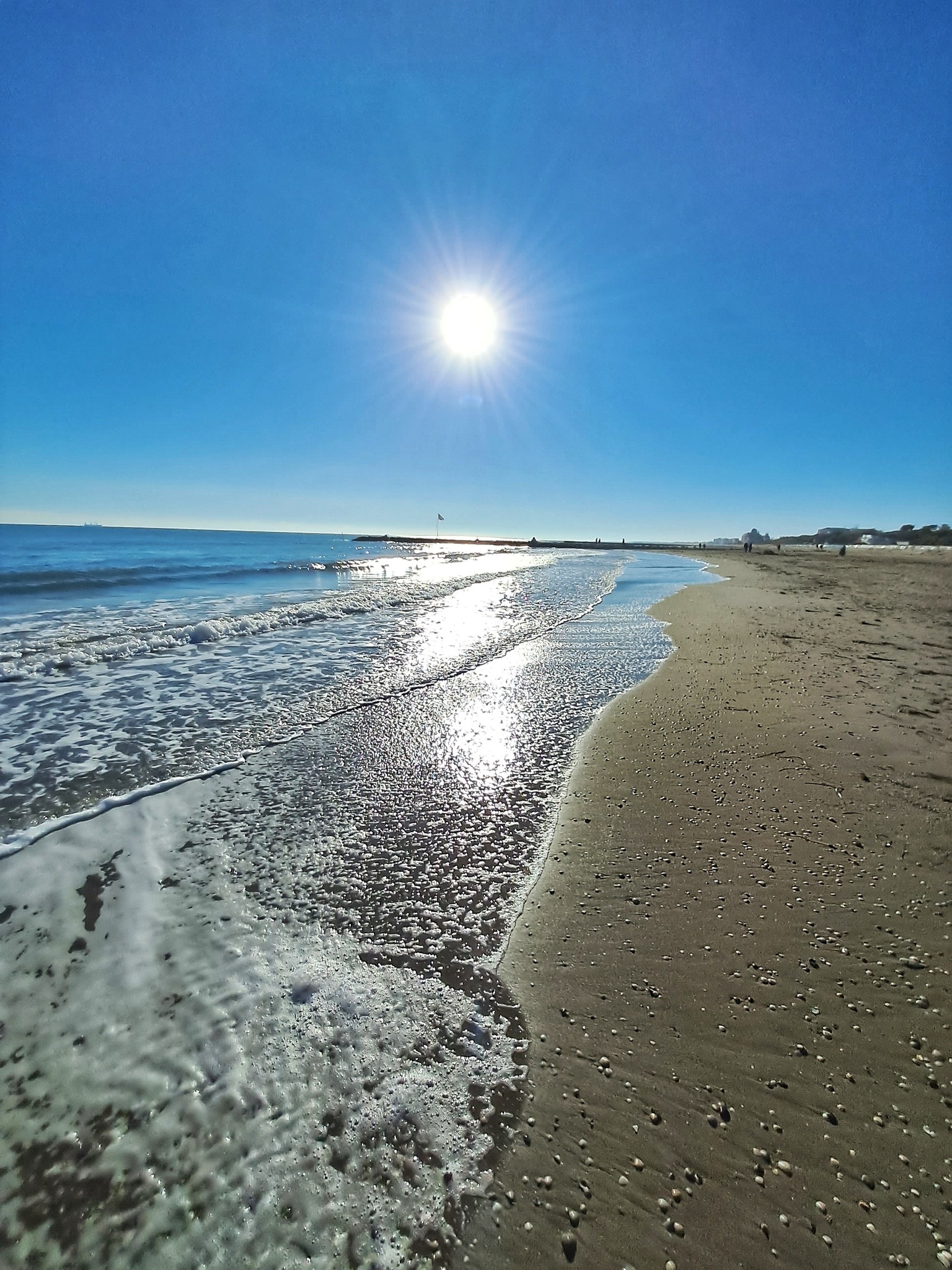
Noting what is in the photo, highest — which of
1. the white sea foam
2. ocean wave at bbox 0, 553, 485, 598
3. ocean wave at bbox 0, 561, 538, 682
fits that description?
ocean wave at bbox 0, 553, 485, 598

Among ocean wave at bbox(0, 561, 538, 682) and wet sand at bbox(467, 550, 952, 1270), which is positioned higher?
ocean wave at bbox(0, 561, 538, 682)

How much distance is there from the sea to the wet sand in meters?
0.25

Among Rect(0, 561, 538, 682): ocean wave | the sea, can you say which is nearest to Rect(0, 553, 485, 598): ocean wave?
Rect(0, 561, 538, 682): ocean wave

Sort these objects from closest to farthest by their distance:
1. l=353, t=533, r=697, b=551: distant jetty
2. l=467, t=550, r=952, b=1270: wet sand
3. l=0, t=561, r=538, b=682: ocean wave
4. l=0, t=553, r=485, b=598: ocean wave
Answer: l=467, t=550, r=952, b=1270: wet sand, l=0, t=561, r=538, b=682: ocean wave, l=0, t=553, r=485, b=598: ocean wave, l=353, t=533, r=697, b=551: distant jetty

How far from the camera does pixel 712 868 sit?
3.53m

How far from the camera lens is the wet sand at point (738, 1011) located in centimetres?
173

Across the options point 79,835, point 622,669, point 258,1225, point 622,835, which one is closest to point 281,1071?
point 258,1225

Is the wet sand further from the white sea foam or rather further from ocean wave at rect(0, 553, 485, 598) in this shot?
ocean wave at rect(0, 553, 485, 598)

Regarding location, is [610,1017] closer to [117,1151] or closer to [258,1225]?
[258,1225]

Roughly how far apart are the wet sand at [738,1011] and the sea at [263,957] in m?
0.25

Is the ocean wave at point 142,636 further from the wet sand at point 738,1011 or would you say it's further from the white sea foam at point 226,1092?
the wet sand at point 738,1011

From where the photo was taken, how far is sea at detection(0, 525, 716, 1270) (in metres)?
1.80

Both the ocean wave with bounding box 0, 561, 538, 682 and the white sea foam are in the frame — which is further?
the ocean wave with bounding box 0, 561, 538, 682

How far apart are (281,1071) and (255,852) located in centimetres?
176
